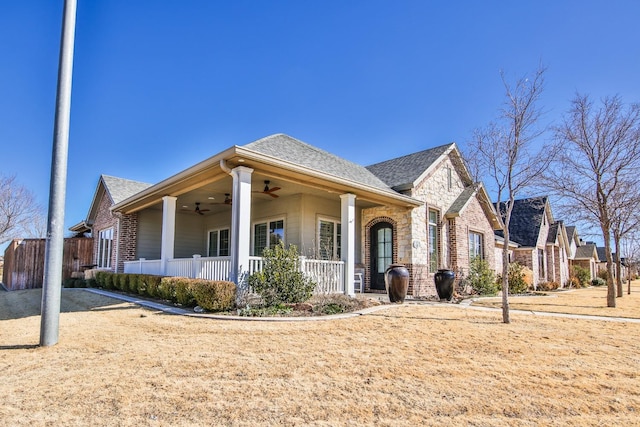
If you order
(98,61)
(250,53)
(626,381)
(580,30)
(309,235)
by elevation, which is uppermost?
(250,53)

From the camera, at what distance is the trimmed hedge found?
698cm

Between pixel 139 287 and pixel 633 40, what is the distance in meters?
14.9

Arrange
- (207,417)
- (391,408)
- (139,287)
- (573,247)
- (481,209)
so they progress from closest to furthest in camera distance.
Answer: (207,417) → (391,408) → (139,287) → (481,209) → (573,247)

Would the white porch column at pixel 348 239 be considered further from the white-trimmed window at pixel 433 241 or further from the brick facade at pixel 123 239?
the brick facade at pixel 123 239

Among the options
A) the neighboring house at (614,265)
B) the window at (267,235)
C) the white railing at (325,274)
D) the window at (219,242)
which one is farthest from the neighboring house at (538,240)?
the window at (219,242)

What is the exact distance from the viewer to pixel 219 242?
50.9 ft

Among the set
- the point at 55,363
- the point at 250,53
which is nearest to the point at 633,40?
the point at 250,53

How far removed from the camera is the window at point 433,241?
12.7 meters

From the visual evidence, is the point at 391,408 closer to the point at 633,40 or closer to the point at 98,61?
the point at 98,61

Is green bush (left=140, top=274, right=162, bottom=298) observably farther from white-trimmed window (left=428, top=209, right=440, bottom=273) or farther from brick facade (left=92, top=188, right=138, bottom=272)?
white-trimmed window (left=428, top=209, right=440, bottom=273)

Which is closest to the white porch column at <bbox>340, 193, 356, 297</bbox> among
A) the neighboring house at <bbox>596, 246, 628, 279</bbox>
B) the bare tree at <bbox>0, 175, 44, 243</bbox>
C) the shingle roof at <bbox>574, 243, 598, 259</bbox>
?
the neighboring house at <bbox>596, 246, 628, 279</bbox>

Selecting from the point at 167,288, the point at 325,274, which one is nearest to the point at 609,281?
the point at 325,274

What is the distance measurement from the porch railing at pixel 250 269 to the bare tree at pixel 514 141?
12.6ft

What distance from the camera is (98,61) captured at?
9.80 meters
